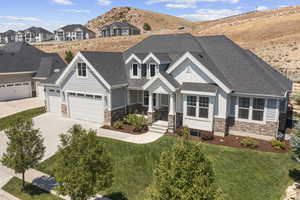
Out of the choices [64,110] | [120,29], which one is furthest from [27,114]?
[120,29]

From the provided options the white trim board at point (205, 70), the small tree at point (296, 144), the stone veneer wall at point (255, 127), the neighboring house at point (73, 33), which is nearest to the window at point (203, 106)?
the white trim board at point (205, 70)

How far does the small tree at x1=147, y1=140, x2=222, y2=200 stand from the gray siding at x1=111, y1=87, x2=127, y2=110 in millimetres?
13356

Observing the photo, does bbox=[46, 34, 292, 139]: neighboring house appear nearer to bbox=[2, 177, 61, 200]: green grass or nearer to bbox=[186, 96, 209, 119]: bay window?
bbox=[186, 96, 209, 119]: bay window

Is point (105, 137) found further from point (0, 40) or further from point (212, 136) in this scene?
point (0, 40)

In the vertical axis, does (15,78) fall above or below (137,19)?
below

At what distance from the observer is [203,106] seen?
16.3 metres

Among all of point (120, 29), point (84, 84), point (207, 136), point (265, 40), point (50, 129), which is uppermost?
point (120, 29)

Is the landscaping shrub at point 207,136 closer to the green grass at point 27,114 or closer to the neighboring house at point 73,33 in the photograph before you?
the green grass at point 27,114

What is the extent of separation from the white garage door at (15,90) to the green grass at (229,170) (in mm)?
19502

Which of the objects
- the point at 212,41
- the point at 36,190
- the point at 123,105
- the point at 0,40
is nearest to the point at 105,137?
the point at 123,105

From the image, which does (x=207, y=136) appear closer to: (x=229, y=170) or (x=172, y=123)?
(x=172, y=123)

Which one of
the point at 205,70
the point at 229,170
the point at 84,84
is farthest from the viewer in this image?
the point at 84,84

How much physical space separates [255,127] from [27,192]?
14.9 metres

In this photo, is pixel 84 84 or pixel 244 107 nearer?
pixel 244 107
